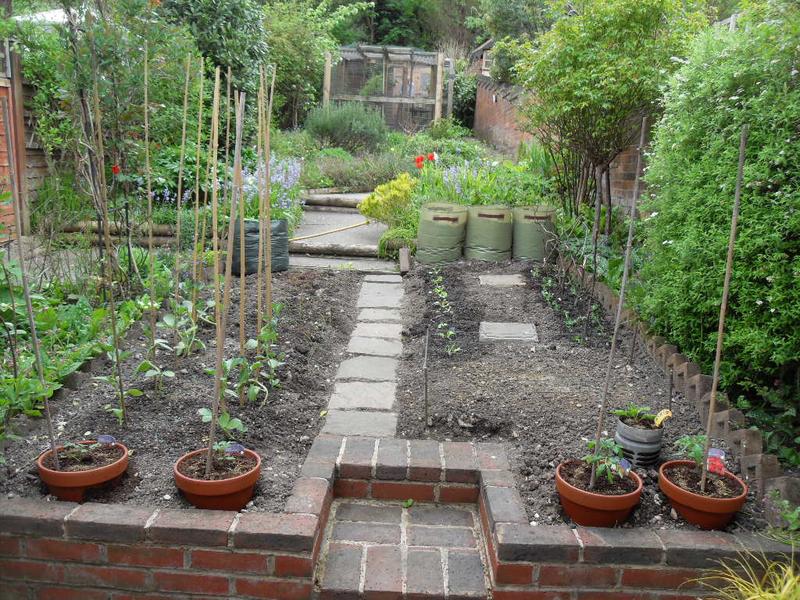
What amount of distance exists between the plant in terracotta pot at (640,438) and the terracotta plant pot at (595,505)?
11.8 inches

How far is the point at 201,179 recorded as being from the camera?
26.3ft

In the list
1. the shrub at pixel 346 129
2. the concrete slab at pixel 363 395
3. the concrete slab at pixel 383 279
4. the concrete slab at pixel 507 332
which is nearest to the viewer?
the concrete slab at pixel 363 395

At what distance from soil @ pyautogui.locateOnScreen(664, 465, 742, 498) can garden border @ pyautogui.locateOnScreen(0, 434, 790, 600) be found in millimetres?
145

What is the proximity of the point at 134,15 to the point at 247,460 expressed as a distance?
326 cm

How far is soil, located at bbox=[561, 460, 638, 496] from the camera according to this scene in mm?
2279

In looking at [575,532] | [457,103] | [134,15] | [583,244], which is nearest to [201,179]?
[134,15]

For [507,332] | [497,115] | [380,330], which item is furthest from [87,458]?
[497,115]

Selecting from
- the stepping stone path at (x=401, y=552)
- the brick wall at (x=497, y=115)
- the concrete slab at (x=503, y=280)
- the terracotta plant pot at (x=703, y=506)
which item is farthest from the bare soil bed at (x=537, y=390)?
the brick wall at (x=497, y=115)

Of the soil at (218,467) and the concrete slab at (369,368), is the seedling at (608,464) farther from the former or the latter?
the concrete slab at (369,368)

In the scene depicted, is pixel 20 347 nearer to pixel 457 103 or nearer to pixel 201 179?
pixel 201 179

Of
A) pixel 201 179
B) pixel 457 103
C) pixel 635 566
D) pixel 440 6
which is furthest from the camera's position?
pixel 440 6

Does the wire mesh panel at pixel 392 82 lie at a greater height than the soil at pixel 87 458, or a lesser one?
greater

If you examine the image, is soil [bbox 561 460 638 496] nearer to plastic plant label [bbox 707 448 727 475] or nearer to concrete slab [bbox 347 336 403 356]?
plastic plant label [bbox 707 448 727 475]

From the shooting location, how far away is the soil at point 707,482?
2.28 m
